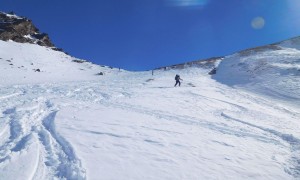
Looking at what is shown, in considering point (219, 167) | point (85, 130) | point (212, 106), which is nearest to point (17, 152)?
point (85, 130)

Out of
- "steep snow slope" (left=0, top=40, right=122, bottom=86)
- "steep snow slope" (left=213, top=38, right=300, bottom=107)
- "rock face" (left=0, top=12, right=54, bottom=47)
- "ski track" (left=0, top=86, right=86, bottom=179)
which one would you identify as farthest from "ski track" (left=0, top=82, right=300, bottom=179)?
"rock face" (left=0, top=12, right=54, bottom=47)

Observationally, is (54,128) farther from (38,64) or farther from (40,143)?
(38,64)

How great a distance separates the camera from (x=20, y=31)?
79312mm

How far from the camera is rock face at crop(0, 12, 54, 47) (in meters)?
72.1

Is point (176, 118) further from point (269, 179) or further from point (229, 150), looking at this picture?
point (269, 179)

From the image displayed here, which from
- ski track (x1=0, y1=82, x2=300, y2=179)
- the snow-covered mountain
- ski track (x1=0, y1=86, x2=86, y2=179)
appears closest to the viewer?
ski track (x1=0, y1=86, x2=86, y2=179)

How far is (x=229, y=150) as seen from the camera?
30.8 feet

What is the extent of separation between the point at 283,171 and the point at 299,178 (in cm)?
47

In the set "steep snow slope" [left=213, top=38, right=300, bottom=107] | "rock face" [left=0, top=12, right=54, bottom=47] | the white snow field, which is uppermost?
"rock face" [left=0, top=12, right=54, bottom=47]

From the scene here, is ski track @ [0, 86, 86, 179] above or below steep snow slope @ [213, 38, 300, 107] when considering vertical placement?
below

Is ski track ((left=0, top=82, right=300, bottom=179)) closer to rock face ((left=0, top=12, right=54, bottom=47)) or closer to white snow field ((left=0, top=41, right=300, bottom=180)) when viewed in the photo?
white snow field ((left=0, top=41, right=300, bottom=180))

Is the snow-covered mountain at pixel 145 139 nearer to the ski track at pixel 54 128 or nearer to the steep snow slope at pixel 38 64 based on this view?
the ski track at pixel 54 128

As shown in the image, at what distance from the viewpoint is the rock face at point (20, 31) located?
72062mm

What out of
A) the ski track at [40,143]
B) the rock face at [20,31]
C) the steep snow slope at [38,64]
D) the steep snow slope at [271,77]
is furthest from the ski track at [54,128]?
the rock face at [20,31]
